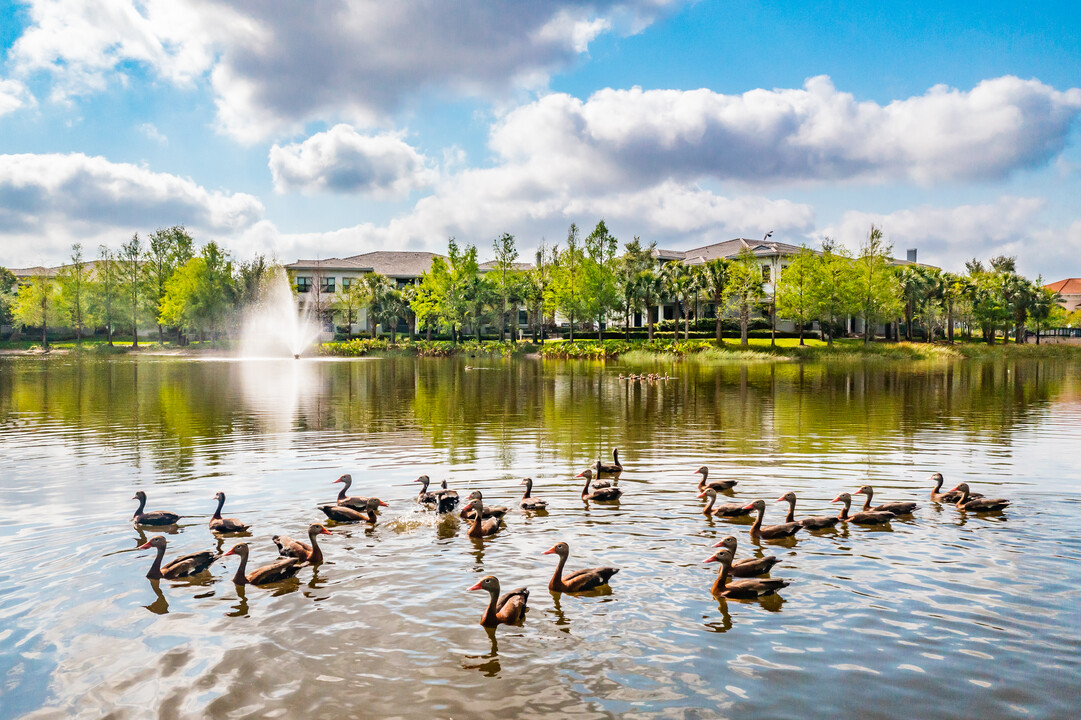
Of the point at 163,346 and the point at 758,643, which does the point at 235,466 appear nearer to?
the point at 758,643

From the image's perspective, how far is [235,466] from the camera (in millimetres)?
18578

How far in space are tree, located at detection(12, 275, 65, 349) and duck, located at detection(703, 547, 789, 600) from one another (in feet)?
420

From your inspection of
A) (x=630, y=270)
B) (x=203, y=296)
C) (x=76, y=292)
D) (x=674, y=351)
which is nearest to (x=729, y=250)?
(x=630, y=270)

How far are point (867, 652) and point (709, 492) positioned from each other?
5.85 metres

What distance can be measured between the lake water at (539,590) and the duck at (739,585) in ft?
0.71

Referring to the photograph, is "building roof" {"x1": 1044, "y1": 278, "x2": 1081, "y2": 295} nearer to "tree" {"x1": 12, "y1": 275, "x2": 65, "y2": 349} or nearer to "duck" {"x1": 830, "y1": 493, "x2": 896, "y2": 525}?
"duck" {"x1": 830, "y1": 493, "x2": 896, "y2": 525}

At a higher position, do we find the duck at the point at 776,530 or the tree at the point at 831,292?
the tree at the point at 831,292

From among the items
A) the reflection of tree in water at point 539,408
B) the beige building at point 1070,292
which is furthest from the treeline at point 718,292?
the beige building at point 1070,292

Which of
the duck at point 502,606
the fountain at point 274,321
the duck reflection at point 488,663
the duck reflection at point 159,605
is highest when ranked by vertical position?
the fountain at point 274,321

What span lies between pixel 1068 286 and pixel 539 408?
544 ft

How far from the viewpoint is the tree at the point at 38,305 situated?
112250mm

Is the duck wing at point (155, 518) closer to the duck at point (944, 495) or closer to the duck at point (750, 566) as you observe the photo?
the duck at point (750, 566)

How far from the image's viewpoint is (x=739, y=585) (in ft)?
31.4

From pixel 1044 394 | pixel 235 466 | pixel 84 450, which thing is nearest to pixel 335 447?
pixel 235 466
